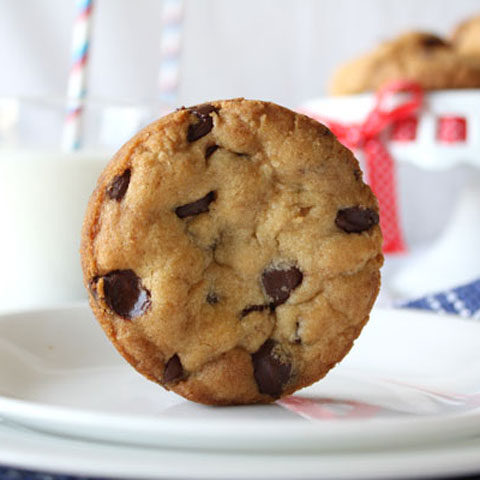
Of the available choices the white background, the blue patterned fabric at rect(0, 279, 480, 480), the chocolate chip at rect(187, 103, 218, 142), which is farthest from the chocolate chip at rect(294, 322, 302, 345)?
the white background

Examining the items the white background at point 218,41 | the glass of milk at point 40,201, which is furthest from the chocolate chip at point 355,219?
the white background at point 218,41

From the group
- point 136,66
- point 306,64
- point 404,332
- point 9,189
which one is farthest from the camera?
point 306,64

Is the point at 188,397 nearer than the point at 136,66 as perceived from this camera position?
Yes

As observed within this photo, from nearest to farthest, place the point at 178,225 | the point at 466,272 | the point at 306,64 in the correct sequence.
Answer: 1. the point at 178,225
2. the point at 466,272
3. the point at 306,64

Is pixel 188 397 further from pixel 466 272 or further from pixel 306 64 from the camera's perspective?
pixel 306 64

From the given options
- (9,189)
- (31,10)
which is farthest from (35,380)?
(31,10)

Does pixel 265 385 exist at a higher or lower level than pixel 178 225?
lower
